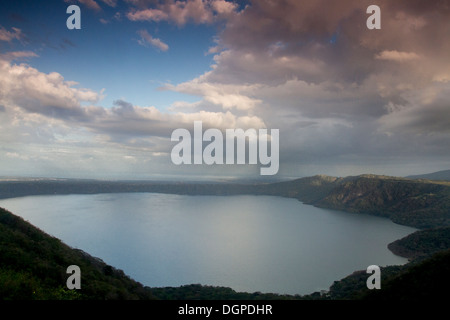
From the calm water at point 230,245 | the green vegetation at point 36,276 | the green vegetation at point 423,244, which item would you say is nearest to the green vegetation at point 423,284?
the green vegetation at point 36,276

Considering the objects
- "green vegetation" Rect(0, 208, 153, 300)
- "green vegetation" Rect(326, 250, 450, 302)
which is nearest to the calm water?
"green vegetation" Rect(326, 250, 450, 302)

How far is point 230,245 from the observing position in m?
94.8

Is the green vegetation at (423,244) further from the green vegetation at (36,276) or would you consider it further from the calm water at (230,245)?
the green vegetation at (36,276)

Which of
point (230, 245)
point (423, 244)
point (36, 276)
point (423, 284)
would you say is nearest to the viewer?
point (36, 276)

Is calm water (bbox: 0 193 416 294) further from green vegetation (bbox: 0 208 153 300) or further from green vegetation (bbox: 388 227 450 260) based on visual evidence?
green vegetation (bbox: 0 208 153 300)

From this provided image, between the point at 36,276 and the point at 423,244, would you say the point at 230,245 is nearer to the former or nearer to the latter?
the point at 423,244

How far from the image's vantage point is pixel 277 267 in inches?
2840

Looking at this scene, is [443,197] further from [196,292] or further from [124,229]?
[124,229]

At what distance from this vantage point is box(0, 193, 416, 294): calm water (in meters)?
64.9

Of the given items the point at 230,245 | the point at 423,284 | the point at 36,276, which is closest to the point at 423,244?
the point at 230,245

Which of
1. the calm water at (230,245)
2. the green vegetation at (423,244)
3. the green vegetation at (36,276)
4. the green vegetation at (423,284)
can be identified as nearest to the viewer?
the green vegetation at (36,276)

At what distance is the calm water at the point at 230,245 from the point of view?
213 ft
